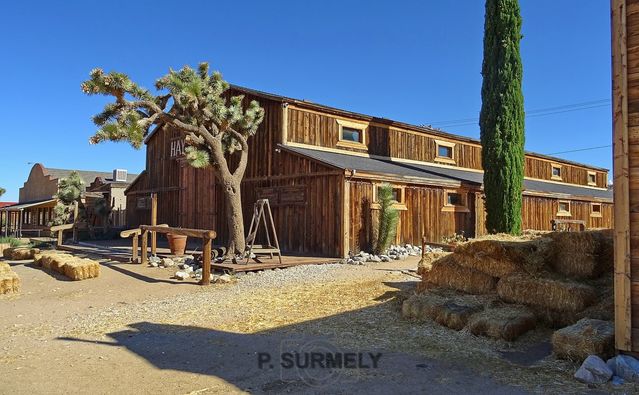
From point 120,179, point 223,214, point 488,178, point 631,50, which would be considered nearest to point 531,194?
point 488,178

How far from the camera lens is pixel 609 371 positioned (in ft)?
16.2

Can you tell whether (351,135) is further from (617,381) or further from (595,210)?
(617,381)

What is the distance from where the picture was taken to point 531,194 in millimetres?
22953

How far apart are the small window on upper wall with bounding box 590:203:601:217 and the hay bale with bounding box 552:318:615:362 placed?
958 inches

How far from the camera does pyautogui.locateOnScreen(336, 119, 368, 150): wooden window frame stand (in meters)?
20.9

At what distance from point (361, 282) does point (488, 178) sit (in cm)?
1019

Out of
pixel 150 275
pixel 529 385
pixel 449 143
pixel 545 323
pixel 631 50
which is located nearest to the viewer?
pixel 529 385

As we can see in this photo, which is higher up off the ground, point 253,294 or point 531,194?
point 531,194

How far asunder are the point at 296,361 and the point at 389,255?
35.5ft

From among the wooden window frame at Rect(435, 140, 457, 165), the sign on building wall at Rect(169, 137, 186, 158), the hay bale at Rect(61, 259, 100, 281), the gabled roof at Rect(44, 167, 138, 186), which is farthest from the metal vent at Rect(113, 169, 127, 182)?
the hay bale at Rect(61, 259, 100, 281)

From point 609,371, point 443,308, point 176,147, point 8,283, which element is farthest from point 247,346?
point 176,147

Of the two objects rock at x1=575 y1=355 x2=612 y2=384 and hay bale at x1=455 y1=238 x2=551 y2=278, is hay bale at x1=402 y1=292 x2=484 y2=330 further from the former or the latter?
rock at x1=575 y1=355 x2=612 y2=384

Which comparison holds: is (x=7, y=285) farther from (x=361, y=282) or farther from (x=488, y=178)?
(x=488, y=178)

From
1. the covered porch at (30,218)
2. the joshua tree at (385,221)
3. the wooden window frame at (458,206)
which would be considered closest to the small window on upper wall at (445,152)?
the wooden window frame at (458,206)
